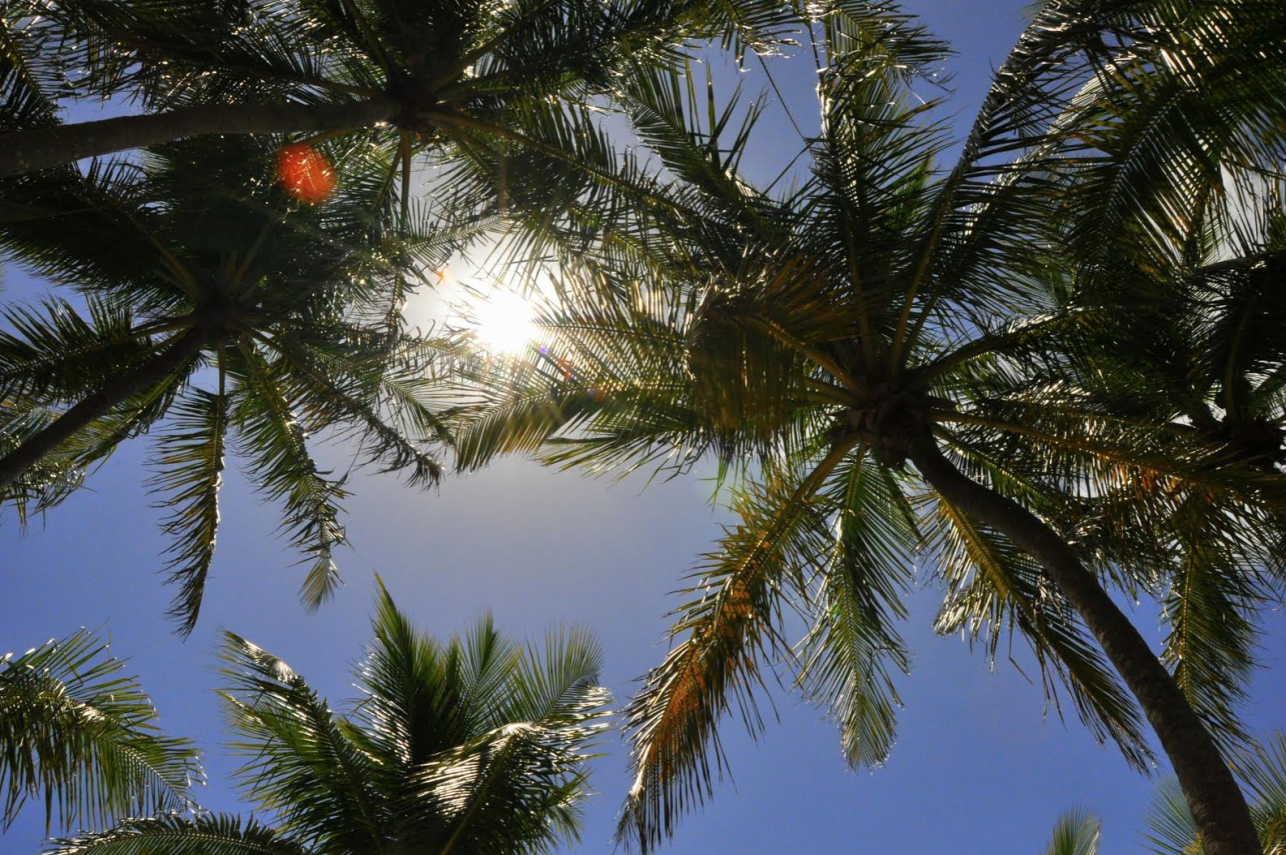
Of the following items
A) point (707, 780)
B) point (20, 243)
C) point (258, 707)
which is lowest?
point (707, 780)

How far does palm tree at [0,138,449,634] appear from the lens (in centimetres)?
834

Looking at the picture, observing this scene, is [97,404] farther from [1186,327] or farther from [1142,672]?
[1186,327]

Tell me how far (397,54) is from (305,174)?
2.01 m

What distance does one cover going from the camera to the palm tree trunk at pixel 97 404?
23.0 ft

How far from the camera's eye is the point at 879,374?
6.95 meters

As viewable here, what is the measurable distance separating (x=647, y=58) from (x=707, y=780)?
5.38 metres

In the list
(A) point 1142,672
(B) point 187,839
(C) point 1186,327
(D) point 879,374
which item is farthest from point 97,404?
(C) point 1186,327

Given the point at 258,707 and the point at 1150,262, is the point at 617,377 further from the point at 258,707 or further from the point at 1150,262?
the point at 258,707

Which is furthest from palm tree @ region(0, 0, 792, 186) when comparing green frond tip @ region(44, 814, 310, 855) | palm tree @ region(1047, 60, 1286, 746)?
green frond tip @ region(44, 814, 310, 855)

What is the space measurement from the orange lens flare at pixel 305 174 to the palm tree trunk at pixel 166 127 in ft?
6.04

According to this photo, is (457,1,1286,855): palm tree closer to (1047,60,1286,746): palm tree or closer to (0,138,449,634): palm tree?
(1047,60,1286,746): palm tree

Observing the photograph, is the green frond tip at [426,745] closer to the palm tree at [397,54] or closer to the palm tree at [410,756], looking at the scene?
the palm tree at [410,756]

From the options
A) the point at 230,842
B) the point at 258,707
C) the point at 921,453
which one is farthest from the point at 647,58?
the point at 230,842

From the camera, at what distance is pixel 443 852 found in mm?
6863
